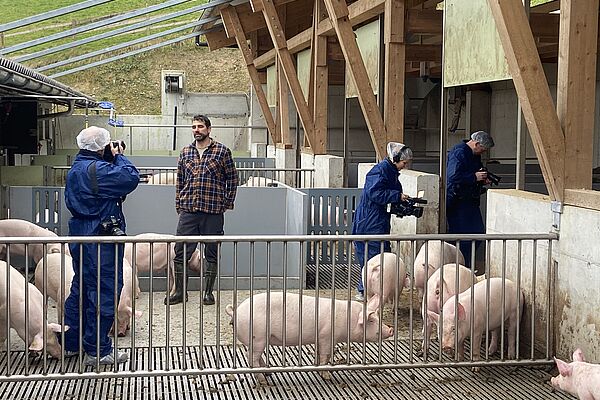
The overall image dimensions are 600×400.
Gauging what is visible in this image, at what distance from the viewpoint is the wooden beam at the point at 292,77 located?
14.0 metres

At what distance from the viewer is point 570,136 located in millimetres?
5766

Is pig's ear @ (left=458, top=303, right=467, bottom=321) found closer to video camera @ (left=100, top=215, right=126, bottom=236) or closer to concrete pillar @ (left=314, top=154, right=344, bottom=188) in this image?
video camera @ (left=100, top=215, right=126, bottom=236)

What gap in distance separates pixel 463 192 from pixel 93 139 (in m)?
3.73

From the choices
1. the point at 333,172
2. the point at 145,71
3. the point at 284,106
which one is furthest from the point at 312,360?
the point at 145,71

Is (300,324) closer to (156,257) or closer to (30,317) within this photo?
(30,317)

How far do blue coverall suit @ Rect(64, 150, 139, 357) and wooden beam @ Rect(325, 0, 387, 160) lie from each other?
473 cm

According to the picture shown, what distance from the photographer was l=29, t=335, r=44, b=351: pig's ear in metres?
5.36

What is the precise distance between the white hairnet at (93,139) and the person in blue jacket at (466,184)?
3.59 m

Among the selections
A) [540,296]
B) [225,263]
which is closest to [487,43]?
[540,296]

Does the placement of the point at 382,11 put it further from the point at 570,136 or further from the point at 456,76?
the point at 570,136

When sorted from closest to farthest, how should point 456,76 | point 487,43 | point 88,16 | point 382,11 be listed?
point 487,43, point 456,76, point 382,11, point 88,16

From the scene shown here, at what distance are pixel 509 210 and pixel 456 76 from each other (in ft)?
6.86

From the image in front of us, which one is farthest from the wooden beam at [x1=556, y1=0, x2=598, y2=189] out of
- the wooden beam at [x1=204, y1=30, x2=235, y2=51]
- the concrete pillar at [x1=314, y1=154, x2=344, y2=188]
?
the wooden beam at [x1=204, y1=30, x2=235, y2=51]

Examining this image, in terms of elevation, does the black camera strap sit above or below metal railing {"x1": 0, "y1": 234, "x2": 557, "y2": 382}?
above
